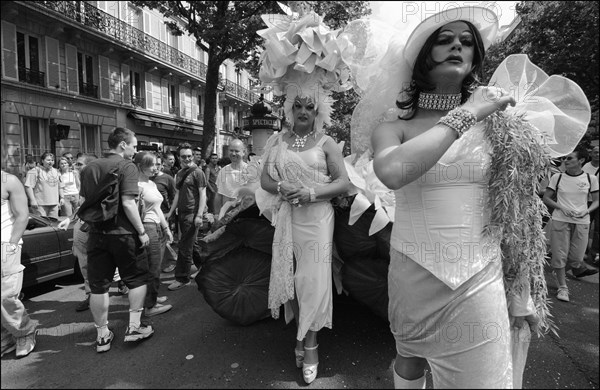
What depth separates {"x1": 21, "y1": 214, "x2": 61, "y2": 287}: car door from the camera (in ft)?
12.9

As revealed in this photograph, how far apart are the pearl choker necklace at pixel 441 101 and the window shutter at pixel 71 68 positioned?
16.5 m

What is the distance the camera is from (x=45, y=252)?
13.7ft

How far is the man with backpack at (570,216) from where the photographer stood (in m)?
4.18

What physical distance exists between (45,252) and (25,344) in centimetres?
220

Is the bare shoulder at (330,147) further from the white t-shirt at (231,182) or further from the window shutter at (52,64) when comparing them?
the window shutter at (52,64)

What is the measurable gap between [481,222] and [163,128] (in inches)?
867

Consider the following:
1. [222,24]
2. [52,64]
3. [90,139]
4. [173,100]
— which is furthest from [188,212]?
[173,100]

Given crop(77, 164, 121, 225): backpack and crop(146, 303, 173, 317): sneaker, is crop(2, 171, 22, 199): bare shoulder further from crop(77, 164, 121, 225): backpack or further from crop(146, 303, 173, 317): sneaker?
crop(146, 303, 173, 317): sneaker

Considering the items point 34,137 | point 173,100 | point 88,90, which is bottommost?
point 34,137

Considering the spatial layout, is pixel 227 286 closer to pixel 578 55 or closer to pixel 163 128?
pixel 578 55

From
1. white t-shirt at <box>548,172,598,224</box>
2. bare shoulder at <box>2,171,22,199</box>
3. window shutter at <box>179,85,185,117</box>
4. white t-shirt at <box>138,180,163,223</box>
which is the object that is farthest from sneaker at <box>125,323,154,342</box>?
window shutter at <box>179,85,185,117</box>

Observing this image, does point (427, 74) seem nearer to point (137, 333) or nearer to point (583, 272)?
point (137, 333)

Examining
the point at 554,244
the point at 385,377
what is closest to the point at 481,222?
the point at 385,377

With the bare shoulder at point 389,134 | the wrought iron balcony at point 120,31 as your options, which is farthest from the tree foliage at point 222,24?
the bare shoulder at point 389,134
